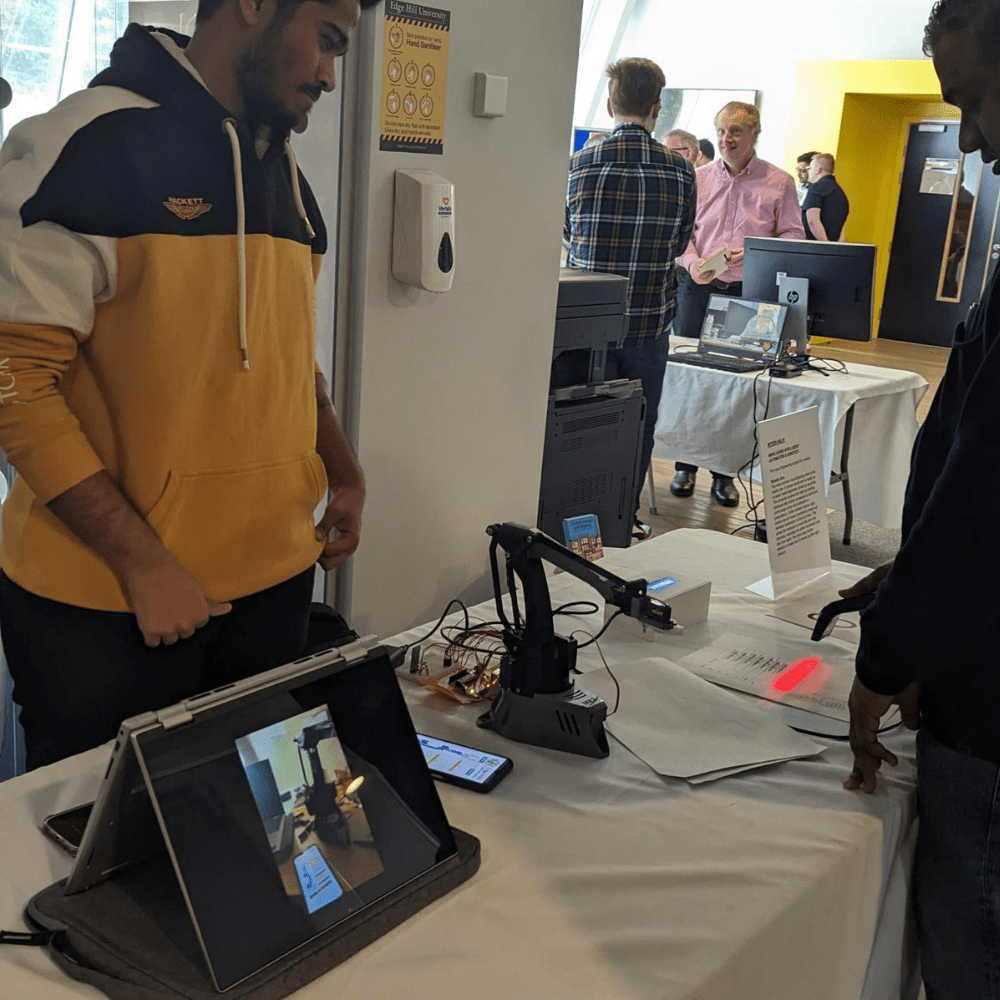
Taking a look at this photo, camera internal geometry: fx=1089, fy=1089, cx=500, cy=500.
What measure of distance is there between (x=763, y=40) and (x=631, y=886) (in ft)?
35.5

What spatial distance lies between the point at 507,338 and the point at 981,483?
141 cm

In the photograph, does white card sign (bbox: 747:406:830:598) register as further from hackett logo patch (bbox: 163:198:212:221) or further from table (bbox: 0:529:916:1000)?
hackett logo patch (bbox: 163:198:212:221)

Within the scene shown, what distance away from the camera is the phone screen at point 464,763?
1.21 metres

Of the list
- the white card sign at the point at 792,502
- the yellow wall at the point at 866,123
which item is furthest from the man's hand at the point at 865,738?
the yellow wall at the point at 866,123

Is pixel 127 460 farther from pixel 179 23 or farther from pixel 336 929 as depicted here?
pixel 179 23

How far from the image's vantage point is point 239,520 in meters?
1.25

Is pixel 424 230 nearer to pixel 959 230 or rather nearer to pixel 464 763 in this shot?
pixel 464 763

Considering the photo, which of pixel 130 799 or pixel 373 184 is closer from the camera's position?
Result: pixel 130 799

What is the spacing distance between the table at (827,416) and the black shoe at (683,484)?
65cm

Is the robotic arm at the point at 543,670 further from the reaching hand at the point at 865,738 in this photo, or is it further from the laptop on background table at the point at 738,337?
the laptop on background table at the point at 738,337

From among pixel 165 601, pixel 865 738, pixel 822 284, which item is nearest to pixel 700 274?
pixel 822 284

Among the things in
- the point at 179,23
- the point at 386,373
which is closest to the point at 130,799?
the point at 386,373

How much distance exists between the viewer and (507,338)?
238 cm

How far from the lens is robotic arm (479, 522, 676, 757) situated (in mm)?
1298
